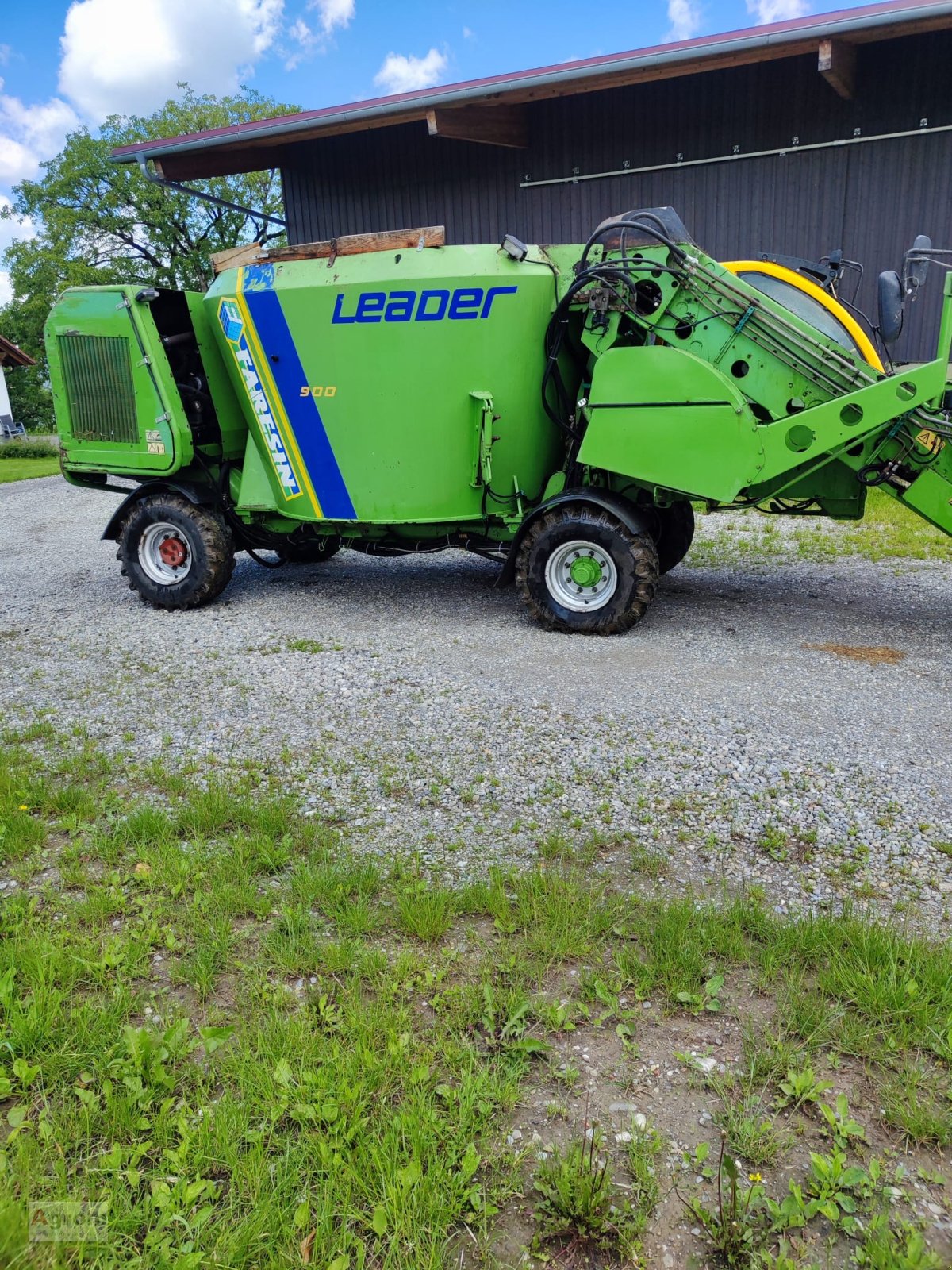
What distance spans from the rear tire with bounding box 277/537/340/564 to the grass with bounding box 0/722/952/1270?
419 centimetres

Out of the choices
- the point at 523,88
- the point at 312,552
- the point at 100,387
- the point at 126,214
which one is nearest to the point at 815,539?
the point at 312,552

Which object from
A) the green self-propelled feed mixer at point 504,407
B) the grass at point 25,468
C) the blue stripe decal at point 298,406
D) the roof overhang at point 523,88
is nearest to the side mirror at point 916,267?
Result: the green self-propelled feed mixer at point 504,407

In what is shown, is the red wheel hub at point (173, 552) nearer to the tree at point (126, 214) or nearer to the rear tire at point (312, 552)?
the rear tire at point (312, 552)

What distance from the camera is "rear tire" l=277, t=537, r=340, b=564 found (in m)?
7.33

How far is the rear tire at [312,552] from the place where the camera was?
289 inches

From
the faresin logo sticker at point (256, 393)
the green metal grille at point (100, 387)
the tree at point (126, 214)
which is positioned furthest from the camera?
the tree at point (126, 214)

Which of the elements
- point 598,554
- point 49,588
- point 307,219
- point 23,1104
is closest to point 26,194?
point 307,219

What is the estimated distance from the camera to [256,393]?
255 inches

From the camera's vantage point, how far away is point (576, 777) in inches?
153

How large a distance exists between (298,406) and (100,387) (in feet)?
5.50

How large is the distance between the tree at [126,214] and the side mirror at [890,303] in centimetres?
4234

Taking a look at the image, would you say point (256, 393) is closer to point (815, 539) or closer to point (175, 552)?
point (175, 552)

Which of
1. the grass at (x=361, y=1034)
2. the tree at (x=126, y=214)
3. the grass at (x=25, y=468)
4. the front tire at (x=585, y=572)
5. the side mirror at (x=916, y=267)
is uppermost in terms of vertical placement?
the tree at (x=126, y=214)

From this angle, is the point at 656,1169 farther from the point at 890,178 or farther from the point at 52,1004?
the point at 890,178
